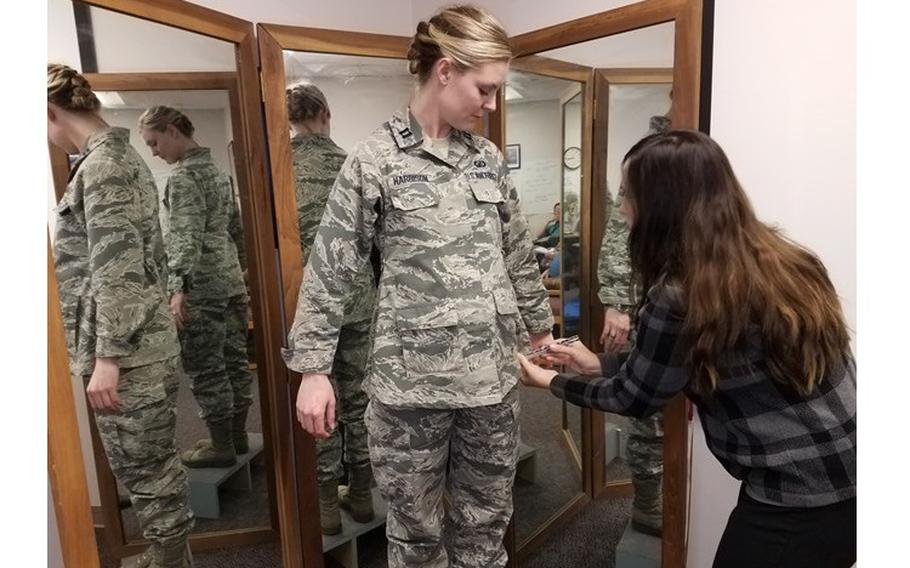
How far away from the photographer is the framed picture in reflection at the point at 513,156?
6.23ft

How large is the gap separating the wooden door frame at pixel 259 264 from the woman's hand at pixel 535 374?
0.71 metres

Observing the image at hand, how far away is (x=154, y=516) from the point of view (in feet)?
5.02

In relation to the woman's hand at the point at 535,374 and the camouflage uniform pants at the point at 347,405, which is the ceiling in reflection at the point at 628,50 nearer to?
the woman's hand at the point at 535,374

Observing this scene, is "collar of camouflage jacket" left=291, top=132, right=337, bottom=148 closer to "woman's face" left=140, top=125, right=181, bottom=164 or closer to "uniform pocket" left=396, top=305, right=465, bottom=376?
"woman's face" left=140, top=125, right=181, bottom=164

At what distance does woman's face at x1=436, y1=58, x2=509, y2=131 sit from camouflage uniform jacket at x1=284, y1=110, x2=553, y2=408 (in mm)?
100

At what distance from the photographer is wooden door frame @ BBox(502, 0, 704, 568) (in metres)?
1.44

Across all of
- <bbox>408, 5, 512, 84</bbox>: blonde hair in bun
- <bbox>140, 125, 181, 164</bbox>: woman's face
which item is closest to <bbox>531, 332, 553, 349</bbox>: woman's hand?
<bbox>408, 5, 512, 84</bbox>: blonde hair in bun

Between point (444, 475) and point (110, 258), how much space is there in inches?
37.5

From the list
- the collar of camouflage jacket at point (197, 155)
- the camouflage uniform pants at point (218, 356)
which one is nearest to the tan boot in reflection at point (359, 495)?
the camouflage uniform pants at point (218, 356)

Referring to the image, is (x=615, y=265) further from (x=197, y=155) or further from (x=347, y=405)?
(x=197, y=155)

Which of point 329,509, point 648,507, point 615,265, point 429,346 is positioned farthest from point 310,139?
point 648,507

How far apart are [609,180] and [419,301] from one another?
0.73 m

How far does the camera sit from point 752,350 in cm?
104
